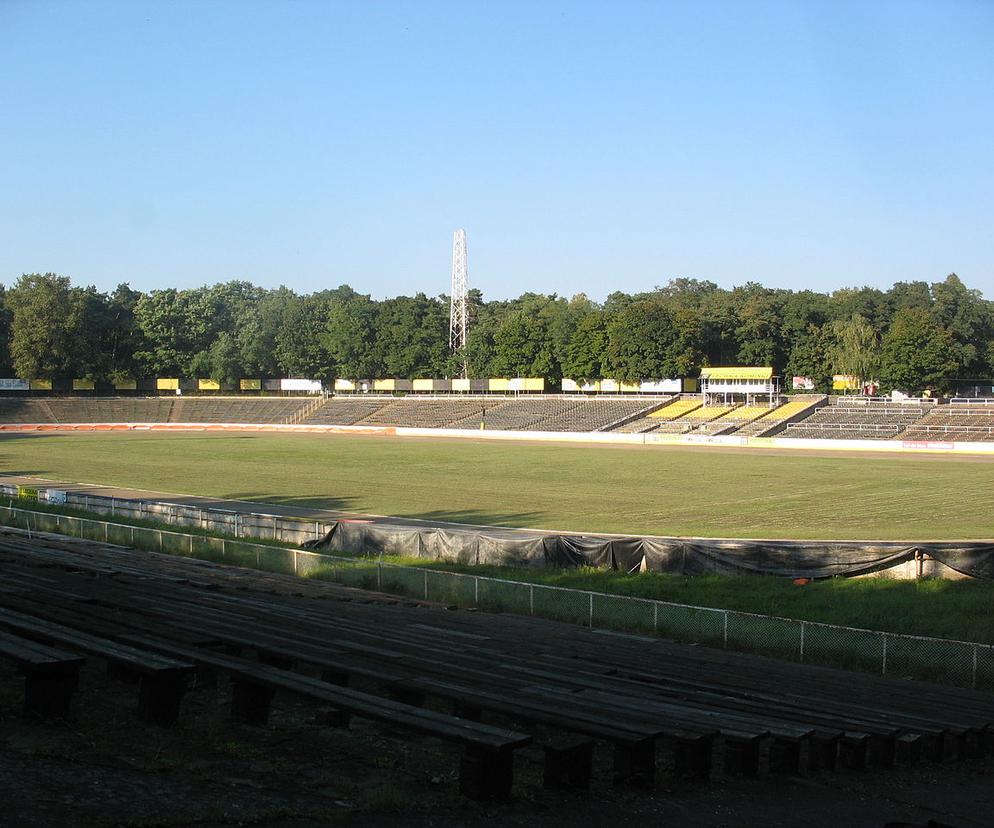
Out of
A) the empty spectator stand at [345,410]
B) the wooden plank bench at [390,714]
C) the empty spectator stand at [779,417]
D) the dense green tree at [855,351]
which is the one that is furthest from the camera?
the empty spectator stand at [345,410]

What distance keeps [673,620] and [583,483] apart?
1544 inches

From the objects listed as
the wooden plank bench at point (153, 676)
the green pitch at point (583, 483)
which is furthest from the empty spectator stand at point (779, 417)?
the wooden plank bench at point (153, 676)

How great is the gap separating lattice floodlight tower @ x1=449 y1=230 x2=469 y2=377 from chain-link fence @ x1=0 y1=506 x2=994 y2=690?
12316 centimetres

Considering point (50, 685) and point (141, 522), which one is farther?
point (141, 522)

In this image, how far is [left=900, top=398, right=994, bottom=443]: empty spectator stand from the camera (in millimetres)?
84500

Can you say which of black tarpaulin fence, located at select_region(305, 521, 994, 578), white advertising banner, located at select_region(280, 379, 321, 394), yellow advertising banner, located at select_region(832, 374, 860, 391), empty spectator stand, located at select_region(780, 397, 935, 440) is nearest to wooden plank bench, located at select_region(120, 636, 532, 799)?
black tarpaulin fence, located at select_region(305, 521, 994, 578)

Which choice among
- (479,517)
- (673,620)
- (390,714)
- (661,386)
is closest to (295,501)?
(479,517)

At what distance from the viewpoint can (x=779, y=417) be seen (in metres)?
101

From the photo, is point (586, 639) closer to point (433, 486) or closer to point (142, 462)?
point (433, 486)

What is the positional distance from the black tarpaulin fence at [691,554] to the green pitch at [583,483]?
11201 mm

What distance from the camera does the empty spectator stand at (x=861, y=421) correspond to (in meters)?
90.2

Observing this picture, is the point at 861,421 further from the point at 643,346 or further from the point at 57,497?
the point at 57,497

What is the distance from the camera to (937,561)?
24203 mm

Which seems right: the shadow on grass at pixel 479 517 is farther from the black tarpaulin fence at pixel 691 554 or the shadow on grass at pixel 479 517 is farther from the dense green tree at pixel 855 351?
the dense green tree at pixel 855 351
